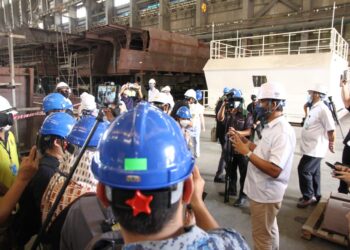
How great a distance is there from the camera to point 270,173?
2221 mm

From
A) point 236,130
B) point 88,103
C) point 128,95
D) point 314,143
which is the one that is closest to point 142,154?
point 236,130

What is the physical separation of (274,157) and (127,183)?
1.76 m

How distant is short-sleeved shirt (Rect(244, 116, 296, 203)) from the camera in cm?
221

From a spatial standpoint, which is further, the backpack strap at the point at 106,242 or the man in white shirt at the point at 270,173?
the man in white shirt at the point at 270,173

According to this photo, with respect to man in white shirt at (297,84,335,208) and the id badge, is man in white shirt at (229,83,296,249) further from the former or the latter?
the id badge

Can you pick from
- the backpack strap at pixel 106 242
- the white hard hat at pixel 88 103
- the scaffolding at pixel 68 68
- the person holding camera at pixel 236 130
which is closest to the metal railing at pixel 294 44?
the scaffolding at pixel 68 68

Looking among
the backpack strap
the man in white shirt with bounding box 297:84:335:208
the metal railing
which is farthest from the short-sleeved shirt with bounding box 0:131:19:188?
the metal railing

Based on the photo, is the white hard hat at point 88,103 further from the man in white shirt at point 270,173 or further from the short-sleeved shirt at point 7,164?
the man in white shirt at point 270,173

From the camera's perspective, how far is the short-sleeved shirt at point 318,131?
12.6 feet

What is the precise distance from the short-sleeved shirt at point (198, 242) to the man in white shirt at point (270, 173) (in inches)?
59.1

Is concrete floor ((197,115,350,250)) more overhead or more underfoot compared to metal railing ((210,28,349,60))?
more underfoot

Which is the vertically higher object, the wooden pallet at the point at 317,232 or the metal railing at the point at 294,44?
the metal railing at the point at 294,44

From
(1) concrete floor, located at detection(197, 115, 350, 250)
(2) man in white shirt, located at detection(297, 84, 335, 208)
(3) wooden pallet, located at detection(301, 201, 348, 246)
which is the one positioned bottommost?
(1) concrete floor, located at detection(197, 115, 350, 250)

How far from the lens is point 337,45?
12656 mm
